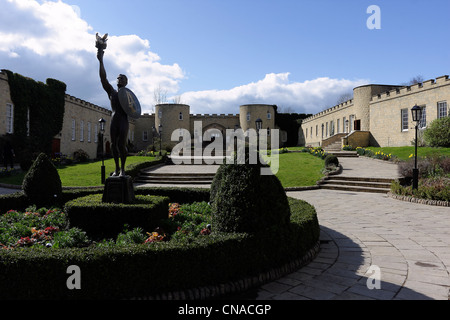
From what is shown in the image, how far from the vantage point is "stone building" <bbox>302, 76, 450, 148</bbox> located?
23.6m

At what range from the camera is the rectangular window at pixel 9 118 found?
21.9 meters

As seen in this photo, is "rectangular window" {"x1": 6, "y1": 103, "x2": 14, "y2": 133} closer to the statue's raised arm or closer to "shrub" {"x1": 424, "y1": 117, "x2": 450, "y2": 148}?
the statue's raised arm

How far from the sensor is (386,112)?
29438 mm

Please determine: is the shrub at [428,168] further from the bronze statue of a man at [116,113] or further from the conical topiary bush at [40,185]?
the conical topiary bush at [40,185]

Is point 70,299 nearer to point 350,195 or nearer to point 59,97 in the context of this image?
point 350,195

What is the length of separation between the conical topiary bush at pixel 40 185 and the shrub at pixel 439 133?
78.5 feet

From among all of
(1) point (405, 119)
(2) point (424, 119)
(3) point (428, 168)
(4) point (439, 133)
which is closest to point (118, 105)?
(3) point (428, 168)

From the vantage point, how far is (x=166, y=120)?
4669 cm

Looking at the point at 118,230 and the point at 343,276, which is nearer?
the point at 343,276

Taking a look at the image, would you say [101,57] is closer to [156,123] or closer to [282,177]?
[282,177]

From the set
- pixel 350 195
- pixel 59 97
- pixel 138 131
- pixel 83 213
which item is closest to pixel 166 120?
pixel 138 131

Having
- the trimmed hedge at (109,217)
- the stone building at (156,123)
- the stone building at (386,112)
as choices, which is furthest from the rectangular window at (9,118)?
the stone building at (386,112)

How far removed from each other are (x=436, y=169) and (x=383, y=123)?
1846cm

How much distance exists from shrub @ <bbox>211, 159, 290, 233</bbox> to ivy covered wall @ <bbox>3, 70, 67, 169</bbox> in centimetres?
1912
